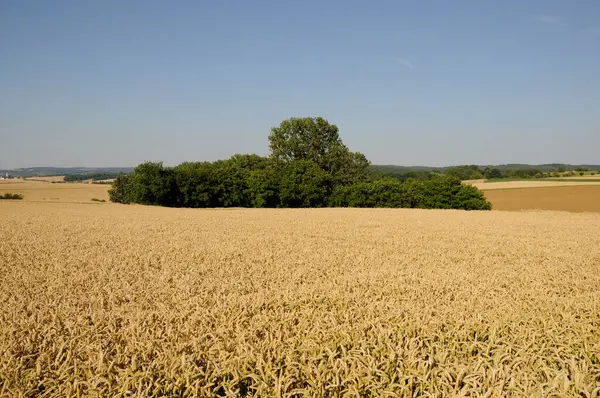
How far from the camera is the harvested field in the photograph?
48188mm

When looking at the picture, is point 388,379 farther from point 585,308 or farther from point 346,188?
point 346,188

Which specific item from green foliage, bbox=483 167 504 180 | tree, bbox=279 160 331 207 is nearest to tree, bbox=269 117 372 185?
tree, bbox=279 160 331 207

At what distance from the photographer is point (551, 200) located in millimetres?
56531

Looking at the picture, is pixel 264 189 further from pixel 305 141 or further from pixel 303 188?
pixel 305 141

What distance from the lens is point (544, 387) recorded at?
247 centimetres

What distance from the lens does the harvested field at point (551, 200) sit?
4819 cm

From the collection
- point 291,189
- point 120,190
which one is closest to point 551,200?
point 291,189

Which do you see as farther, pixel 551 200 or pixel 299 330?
pixel 551 200

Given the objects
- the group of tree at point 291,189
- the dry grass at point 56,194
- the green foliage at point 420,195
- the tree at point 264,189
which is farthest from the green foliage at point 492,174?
the dry grass at point 56,194

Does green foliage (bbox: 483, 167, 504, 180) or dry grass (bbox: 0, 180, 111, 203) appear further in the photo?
green foliage (bbox: 483, 167, 504, 180)

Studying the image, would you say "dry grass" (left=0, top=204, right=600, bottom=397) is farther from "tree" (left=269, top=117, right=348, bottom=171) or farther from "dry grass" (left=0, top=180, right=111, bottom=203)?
"tree" (left=269, top=117, right=348, bottom=171)

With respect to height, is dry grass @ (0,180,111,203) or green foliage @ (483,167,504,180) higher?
green foliage @ (483,167,504,180)

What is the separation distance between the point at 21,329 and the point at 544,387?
3998mm

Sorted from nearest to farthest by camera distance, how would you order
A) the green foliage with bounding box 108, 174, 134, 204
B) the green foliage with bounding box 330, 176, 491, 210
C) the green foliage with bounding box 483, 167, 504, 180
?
the green foliage with bounding box 330, 176, 491, 210
the green foliage with bounding box 108, 174, 134, 204
the green foliage with bounding box 483, 167, 504, 180
